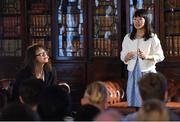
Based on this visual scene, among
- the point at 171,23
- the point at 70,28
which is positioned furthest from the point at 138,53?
the point at 70,28

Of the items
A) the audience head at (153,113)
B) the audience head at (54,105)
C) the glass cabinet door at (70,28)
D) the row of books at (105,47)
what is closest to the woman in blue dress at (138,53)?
the row of books at (105,47)

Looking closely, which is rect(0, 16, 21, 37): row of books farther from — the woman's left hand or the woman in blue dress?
the woman's left hand

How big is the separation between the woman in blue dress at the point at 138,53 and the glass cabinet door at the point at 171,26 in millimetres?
1146

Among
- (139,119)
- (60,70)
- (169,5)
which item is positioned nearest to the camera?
(139,119)

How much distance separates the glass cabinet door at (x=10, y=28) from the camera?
287 inches

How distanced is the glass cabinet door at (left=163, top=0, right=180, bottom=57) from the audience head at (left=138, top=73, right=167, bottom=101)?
3.59 metres

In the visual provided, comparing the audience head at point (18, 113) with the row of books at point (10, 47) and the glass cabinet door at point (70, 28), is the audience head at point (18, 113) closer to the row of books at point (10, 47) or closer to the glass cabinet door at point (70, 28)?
the glass cabinet door at point (70, 28)

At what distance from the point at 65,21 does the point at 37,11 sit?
0.49m

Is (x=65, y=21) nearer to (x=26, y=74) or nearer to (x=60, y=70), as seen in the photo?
(x=60, y=70)

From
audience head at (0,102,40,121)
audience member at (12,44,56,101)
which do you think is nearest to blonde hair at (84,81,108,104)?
audience head at (0,102,40,121)

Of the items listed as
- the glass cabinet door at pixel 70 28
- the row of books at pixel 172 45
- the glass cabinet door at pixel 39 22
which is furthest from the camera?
the glass cabinet door at pixel 39 22

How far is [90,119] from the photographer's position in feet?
8.93


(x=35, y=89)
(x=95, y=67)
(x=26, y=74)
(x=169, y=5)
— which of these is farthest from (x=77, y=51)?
(x=35, y=89)

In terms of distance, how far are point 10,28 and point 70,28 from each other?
983mm
